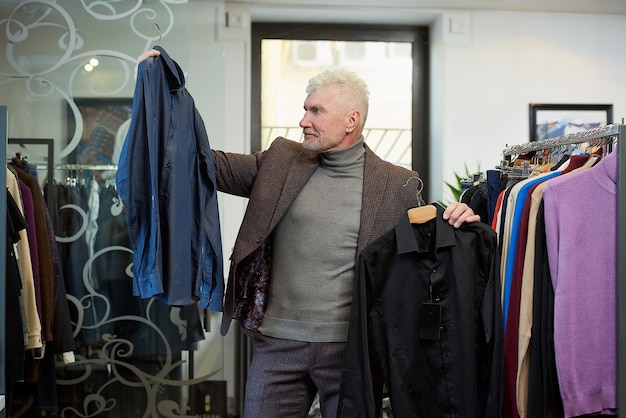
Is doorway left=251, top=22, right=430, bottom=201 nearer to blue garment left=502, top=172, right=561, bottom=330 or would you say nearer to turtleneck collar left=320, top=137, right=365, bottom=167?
turtleneck collar left=320, top=137, right=365, bottom=167

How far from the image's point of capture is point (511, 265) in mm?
2088

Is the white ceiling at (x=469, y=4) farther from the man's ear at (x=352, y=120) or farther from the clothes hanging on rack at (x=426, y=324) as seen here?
the clothes hanging on rack at (x=426, y=324)

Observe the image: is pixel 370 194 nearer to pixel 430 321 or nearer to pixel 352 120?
pixel 352 120

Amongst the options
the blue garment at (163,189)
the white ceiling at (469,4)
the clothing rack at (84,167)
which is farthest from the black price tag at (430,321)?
the white ceiling at (469,4)

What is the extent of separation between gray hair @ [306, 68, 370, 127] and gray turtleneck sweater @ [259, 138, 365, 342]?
277mm

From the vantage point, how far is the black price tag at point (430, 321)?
6.67 ft

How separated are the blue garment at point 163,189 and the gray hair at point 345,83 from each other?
0.43 meters

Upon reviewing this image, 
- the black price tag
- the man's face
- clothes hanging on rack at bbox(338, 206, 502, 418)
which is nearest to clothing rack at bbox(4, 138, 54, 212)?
the man's face

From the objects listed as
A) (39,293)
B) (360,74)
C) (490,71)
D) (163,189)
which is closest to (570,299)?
(163,189)

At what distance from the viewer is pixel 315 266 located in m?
2.16

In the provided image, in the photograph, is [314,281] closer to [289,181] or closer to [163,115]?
[289,181]

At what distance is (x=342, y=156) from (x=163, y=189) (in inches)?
22.9

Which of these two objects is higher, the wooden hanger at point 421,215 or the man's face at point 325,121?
the man's face at point 325,121

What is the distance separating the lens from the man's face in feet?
7.30
